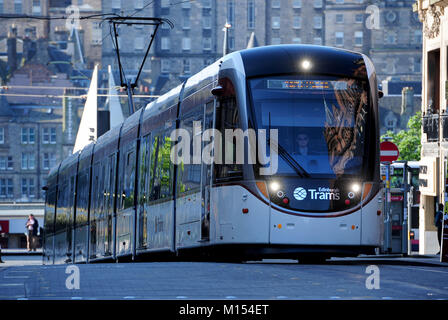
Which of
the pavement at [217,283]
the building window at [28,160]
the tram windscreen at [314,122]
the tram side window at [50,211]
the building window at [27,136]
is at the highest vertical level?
the building window at [27,136]

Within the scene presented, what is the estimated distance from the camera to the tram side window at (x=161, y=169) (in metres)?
20.9

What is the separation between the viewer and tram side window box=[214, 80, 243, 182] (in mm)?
17422

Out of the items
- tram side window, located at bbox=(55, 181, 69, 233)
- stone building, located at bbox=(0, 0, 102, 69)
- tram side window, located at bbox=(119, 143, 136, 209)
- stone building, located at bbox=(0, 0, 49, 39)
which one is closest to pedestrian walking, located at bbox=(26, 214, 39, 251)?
tram side window, located at bbox=(55, 181, 69, 233)

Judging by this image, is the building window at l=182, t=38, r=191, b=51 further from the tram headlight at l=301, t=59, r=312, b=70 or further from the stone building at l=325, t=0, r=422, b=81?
the tram headlight at l=301, t=59, r=312, b=70

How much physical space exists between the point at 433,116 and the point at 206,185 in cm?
2762

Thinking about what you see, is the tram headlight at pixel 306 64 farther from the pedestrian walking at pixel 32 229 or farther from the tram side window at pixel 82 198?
the pedestrian walking at pixel 32 229

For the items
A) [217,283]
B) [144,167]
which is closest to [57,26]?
[144,167]

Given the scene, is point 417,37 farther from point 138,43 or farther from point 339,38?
point 138,43

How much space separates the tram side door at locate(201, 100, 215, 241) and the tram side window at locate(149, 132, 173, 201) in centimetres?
214

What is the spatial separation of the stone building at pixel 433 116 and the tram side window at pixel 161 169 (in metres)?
23.1

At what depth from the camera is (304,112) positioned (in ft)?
56.4

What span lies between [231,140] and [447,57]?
91.7ft

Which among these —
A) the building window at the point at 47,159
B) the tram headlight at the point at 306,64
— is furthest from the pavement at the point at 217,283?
the building window at the point at 47,159
